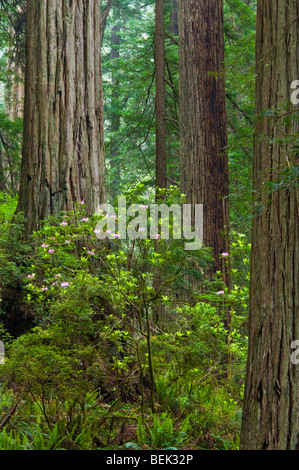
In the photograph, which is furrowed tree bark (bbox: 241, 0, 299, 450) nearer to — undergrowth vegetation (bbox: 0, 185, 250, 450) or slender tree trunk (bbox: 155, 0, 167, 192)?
undergrowth vegetation (bbox: 0, 185, 250, 450)

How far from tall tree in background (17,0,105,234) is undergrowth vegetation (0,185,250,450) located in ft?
2.95

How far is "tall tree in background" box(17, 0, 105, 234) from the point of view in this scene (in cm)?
570

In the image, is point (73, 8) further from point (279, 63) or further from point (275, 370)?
point (275, 370)

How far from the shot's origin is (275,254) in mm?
2701

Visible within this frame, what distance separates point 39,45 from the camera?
5.89m

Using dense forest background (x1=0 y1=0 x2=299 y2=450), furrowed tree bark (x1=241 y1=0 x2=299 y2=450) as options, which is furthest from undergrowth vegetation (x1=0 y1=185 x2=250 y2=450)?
furrowed tree bark (x1=241 y1=0 x2=299 y2=450)

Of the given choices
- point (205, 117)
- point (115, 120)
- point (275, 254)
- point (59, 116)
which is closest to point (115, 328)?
point (275, 254)

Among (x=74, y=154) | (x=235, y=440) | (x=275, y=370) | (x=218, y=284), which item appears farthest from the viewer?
(x=74, y=154)

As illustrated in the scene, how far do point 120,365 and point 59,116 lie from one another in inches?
125

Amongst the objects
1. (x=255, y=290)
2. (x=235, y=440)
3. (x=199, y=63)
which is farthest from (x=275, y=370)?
(x=199, y=63)

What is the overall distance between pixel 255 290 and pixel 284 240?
13.5 inches

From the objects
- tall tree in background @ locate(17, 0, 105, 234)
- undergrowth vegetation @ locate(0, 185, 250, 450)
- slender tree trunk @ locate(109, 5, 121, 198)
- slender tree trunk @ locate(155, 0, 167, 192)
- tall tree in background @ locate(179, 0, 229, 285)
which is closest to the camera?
undergrowth vegetation @ locate(0, 185, 250, 450)

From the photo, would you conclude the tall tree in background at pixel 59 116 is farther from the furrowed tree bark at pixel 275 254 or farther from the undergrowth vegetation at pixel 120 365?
the furrowed tree bark at pixel 275 254

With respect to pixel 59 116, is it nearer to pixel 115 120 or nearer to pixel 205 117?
pixel 205 117
